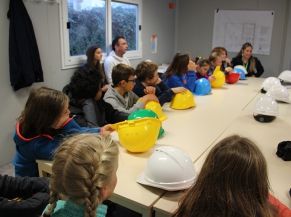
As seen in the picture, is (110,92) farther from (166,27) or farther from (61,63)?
(166,27)

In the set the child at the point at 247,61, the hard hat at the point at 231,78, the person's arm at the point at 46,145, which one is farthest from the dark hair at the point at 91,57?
the child at the point at 247,61

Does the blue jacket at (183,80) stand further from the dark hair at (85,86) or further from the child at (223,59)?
the dark hair at (85,86)

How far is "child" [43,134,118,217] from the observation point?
2.85 ft

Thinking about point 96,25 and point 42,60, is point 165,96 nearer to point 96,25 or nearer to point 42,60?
point 42,60

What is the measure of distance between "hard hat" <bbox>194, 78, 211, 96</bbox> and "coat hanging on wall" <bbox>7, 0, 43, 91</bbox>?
1.59m

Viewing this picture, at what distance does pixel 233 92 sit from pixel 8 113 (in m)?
2.26

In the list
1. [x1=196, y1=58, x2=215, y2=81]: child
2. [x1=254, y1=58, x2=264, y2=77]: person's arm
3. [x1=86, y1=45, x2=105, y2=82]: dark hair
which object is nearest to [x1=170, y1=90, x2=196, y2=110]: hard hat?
[x1=196, y1=58, x2=215, y2=81]: child

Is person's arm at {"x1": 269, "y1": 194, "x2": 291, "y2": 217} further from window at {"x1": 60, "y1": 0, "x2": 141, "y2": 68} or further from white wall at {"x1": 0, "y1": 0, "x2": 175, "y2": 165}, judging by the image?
window at {"x1": 60, "y1": 0, "x2": 141, "y2": 68}

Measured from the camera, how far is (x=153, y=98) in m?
2.26

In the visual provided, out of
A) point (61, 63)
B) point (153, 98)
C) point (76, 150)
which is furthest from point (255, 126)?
point (61, 63)

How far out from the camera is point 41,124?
1446mm

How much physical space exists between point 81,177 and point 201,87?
2360 millimetres

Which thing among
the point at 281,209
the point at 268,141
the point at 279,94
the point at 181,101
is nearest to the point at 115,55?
the point at 181,101

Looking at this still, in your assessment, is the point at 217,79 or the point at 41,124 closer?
the point at 41,124
